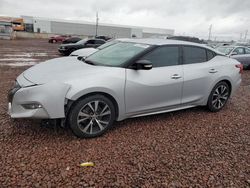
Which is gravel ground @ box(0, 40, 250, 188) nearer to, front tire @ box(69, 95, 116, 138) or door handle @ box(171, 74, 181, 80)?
front tire @ box(69, 95, 116, 138)

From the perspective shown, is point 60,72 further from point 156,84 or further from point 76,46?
point 76,46

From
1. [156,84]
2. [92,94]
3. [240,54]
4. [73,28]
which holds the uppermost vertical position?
[73,28]

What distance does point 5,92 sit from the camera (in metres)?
5.39

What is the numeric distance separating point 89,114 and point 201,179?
1.75m

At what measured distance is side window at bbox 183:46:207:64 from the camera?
4215 mm

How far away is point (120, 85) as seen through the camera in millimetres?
3357

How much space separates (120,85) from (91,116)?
0.65 metres

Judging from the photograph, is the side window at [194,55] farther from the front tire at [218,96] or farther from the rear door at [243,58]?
the rear door at [243,58]

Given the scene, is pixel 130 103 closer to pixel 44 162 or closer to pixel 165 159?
pixel 165 159

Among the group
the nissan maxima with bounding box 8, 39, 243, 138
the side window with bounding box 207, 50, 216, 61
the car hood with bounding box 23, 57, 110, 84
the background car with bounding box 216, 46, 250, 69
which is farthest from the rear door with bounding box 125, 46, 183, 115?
the background car with bounding box 216, 46, 250, 69

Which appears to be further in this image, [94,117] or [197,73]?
[197,73]

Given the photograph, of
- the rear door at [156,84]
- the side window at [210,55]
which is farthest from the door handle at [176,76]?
the side window at [210,55]

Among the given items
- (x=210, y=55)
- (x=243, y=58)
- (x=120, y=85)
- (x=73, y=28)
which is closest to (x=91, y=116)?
(x=120, y=85)

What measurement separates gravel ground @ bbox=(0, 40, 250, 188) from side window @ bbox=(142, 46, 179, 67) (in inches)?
42.5
